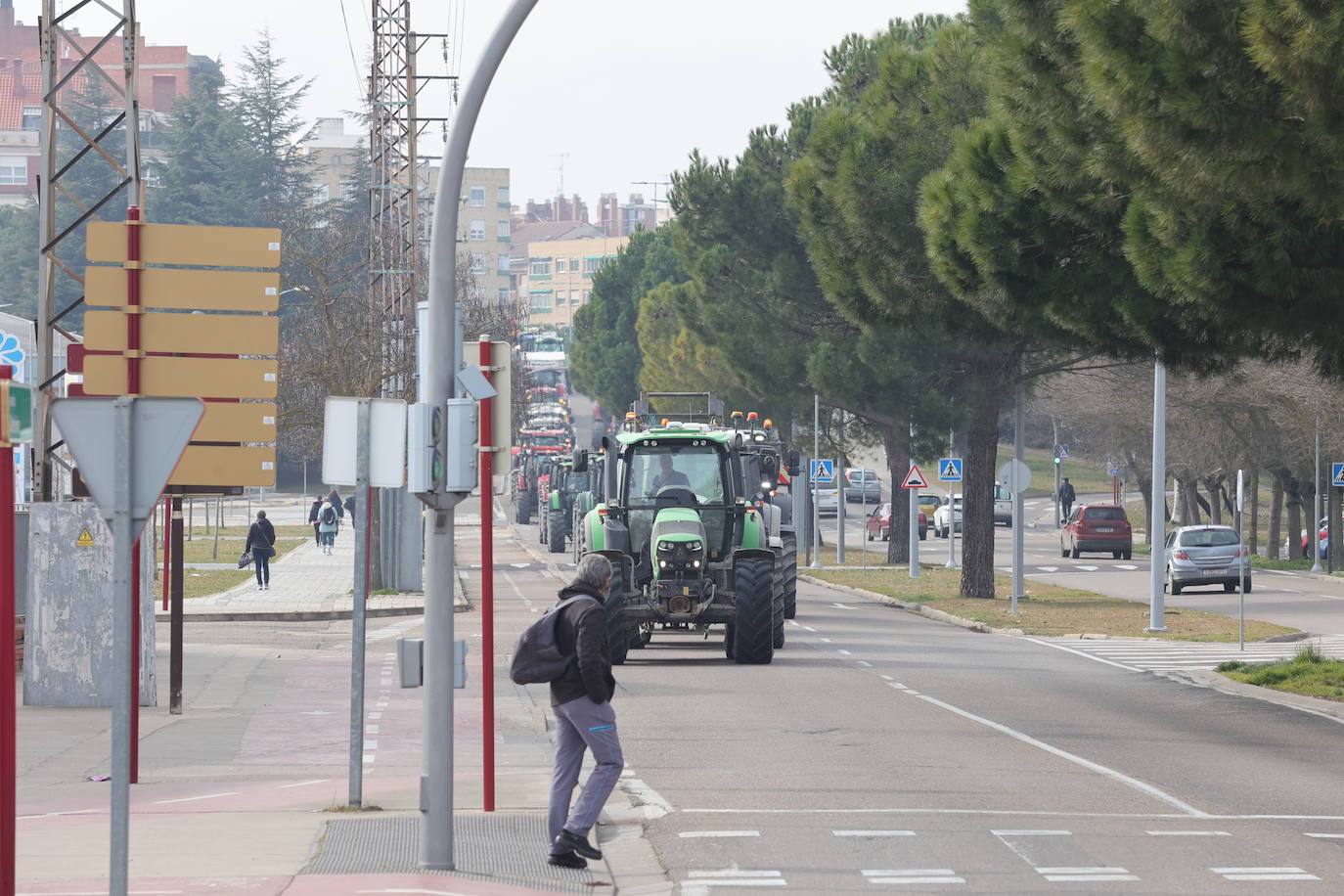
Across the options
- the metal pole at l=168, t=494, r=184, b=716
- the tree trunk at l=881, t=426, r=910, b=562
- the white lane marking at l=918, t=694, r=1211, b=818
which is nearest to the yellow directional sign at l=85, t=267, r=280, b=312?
the metal pole at l=168, t=494, r=184, b=716

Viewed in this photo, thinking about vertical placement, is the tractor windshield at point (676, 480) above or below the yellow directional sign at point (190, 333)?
below

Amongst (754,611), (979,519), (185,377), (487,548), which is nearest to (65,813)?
(487,548)

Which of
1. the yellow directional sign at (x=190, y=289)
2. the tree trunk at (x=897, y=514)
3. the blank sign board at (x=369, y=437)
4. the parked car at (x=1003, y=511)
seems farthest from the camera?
the parked car at (x=1003, y=511)

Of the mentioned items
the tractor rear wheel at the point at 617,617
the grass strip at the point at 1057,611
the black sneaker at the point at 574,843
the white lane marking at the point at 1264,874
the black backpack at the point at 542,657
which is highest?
the black backpack at the point at 542,657

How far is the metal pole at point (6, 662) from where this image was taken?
7727 millimetres

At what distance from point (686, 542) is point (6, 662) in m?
16.0

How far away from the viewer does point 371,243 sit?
43.7 m

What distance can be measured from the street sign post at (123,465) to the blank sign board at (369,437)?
4.14 meters

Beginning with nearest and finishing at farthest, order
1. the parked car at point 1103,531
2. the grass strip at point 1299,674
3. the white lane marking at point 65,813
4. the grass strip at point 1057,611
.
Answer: the white lane marking at point 65,813
the grass strip at point 1299,674
the grass strip at point 1057,611
the parked car at point 1103,531

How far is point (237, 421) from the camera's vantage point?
17.9 meters

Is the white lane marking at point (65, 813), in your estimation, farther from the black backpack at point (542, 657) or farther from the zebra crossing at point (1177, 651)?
the zebra crossing at point (1177, 651)

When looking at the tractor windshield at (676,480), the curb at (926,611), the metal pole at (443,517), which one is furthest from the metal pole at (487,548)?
the curb at (926,611)

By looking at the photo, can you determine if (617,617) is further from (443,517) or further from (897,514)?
(897,514)

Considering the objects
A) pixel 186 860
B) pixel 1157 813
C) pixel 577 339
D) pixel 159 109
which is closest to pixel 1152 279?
pixel 1157 813
